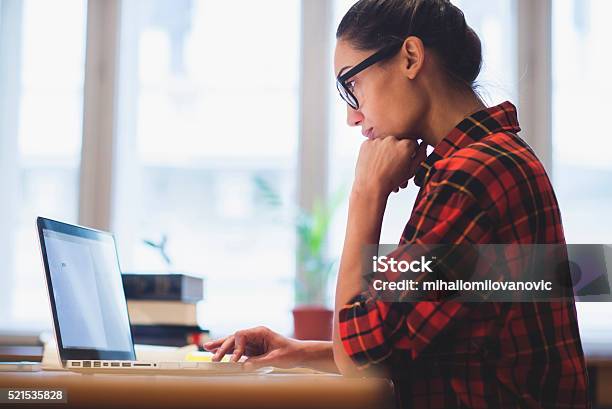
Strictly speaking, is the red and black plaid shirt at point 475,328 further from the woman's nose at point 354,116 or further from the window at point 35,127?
the window at point 35,127

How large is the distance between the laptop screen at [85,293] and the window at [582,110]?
254 centimetres

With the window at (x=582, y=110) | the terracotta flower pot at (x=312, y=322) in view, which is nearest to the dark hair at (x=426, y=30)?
the terracotta flower pot at (x=312, y=322)

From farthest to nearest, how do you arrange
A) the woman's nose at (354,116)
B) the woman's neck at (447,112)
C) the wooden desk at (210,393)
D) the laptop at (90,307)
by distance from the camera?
the woman's nose at (354,116), the woman's neck at (447,112), the laptop at (90,307), the wooden desk at (210,393)

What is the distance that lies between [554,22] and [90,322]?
2.94 metres

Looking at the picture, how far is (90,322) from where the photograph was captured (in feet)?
4.28

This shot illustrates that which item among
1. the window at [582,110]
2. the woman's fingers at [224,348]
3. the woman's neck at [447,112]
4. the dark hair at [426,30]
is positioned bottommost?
the woman's fingers at [224,348]

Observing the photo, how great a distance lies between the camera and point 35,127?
3781mm

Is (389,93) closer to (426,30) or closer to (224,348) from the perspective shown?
(426,30)

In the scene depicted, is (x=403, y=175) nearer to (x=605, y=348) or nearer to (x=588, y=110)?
(x=605, y=348)

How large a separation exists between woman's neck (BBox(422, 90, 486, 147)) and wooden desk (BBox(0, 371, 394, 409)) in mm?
538

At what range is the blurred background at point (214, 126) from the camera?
143 inches

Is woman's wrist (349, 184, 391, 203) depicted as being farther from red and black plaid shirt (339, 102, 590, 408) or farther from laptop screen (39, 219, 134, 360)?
laptop screen (39, 219, 134, 360)

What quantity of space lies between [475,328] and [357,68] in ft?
1.55

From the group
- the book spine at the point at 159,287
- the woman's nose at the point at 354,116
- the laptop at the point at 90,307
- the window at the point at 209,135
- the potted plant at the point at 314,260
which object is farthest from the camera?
the window at the point at 209,135
